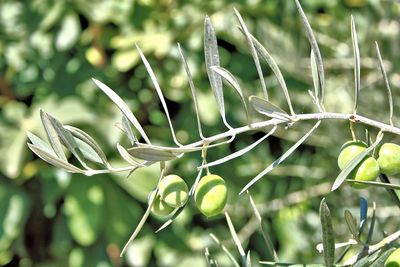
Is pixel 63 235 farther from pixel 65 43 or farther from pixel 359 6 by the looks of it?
pixel 359 6

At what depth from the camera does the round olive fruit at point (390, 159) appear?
1.05 ft

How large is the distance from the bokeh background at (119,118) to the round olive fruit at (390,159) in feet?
2.66

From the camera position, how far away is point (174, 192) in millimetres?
311

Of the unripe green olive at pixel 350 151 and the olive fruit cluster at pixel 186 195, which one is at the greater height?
the unripe green olive at pixel 350 151

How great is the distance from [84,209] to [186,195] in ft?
3.31

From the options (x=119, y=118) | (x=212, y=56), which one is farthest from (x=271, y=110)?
(x=119, y=118)

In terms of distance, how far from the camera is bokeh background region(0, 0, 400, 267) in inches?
48.8

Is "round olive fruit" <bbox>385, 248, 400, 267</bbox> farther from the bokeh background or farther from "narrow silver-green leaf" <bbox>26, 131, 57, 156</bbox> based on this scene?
the bokeh background

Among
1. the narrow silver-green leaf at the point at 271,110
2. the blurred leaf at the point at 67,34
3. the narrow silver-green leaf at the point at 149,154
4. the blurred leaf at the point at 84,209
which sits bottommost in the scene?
the blurred leaf at the point at 84,209

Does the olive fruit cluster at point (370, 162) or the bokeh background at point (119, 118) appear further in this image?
the bokeh background at point (119, 118)

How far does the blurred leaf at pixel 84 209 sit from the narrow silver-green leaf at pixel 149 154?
1.02 metres

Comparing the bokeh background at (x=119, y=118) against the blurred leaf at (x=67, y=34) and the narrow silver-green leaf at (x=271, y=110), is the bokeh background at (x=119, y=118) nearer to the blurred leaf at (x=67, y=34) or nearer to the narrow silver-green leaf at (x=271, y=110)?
the blurred leaf at (x=67, y=34)

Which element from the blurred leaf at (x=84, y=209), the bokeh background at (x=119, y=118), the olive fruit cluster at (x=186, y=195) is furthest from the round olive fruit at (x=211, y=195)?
the blurred leaf at (x=84, y=209)

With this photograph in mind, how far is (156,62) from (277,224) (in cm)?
38
